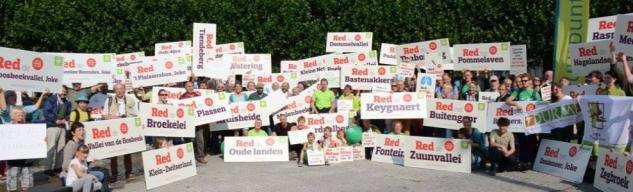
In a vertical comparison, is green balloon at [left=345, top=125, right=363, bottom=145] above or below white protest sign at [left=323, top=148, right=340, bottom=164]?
above

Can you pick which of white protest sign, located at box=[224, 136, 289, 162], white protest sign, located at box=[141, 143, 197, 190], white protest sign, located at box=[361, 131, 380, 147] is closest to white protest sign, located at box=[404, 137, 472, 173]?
white protest sign, located at box=[361, 131, 380, 147]

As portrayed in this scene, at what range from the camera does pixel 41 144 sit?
1379 centimetres

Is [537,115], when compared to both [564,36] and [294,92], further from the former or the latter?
[294,92]

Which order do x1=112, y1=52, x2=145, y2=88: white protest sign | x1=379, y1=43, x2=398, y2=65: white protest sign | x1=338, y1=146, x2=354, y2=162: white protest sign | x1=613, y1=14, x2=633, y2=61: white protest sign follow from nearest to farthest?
x1=613, y1=14, x2=633, y2=61: white protest sign → x1=338, y1=146, x2=354, y2=162: white protest sign → x1=112, y1=52, x2=145, y2=88: white protest sign → x1=379, y1=43, x2=398, y2=65: white protest sign

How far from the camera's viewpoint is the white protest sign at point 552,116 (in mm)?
15000

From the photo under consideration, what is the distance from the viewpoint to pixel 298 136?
18.2 m

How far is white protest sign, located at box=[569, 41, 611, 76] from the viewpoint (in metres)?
16.0

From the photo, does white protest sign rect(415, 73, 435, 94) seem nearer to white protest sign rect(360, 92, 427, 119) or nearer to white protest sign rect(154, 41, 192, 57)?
white protest sign rect(360, 92, 427, 119)

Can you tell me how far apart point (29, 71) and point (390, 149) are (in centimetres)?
813

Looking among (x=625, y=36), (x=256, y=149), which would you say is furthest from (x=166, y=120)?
(x=625, y=36)

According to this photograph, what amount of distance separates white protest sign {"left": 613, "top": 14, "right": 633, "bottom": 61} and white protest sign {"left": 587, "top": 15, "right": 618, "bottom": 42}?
11.0 ft

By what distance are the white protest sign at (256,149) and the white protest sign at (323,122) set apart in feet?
2.66

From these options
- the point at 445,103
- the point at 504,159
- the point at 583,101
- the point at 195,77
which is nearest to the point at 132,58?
the point at 195,77

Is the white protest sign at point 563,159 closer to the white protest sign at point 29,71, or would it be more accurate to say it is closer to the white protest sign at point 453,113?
the white protest sign at point 453,113
